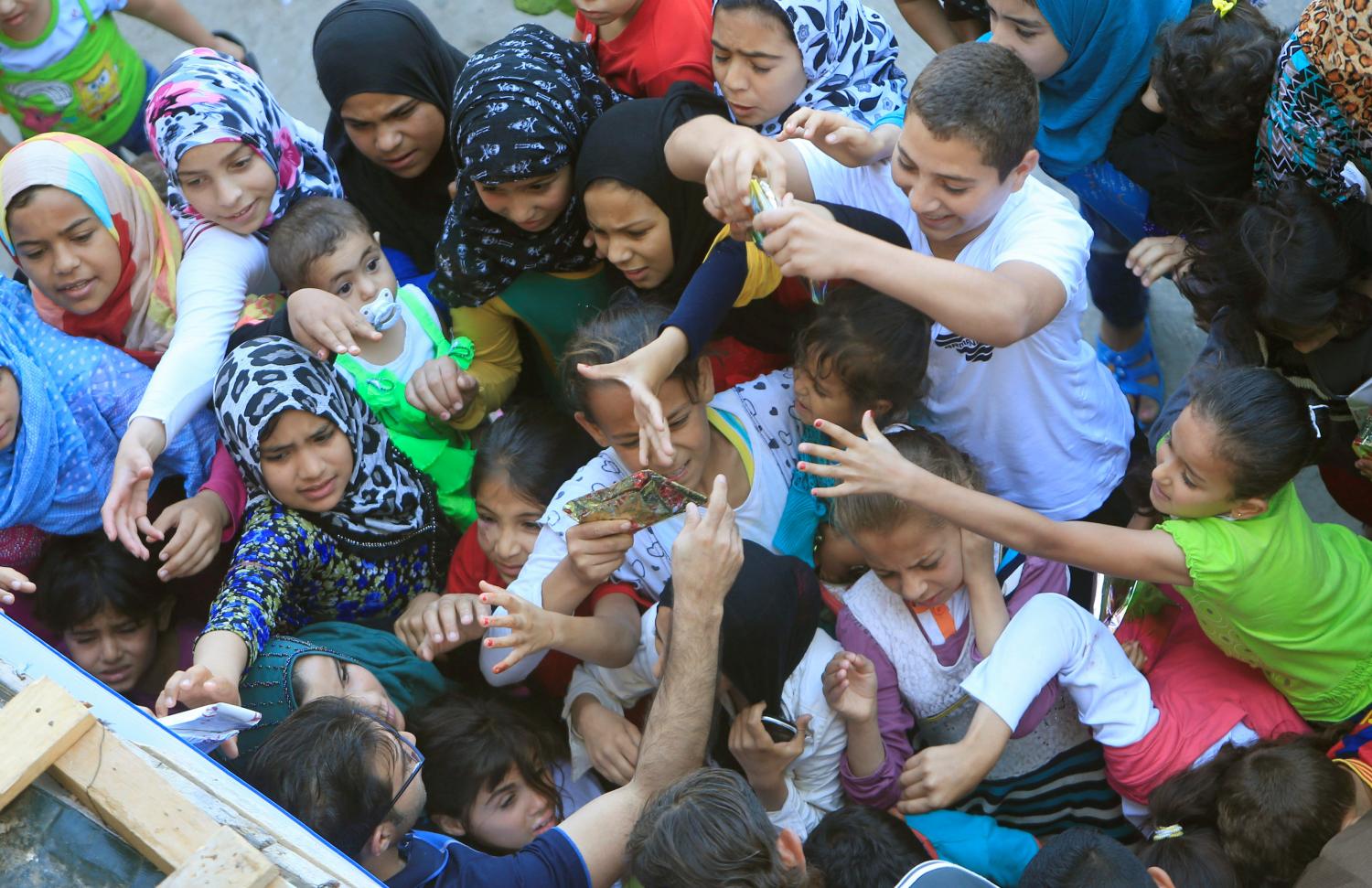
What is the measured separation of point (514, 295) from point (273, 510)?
76 centimetres

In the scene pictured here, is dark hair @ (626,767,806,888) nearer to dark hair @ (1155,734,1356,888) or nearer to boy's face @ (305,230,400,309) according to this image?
dark hair @ (1155,734,1356,888)

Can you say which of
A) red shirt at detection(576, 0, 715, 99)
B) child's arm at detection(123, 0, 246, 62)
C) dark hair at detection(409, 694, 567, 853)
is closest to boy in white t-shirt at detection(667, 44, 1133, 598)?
red shirt at detection(576, 0, 715, 99)

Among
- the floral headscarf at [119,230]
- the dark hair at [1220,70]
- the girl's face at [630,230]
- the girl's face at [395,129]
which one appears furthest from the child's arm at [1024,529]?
the floral headscarf at [119,230]

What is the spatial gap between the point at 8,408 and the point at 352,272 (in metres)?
0.83

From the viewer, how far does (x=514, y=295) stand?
2.87 meters

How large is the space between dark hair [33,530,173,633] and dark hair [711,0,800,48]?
1.85 m

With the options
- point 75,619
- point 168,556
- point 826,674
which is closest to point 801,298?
point 826,674

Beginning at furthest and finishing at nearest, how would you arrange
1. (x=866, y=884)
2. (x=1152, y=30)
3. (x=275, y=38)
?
(x=275, y=38), (x=1152, y=30), (x=866, y=884)

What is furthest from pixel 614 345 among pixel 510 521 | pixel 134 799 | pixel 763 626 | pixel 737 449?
pixel 134 799

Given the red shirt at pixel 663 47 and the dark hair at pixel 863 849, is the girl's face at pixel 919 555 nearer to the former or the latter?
the dark hair at pixel 863 849

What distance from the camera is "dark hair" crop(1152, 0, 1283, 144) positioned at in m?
2.50

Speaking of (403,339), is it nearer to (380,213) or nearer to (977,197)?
(380,213)

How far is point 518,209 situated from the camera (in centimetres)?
264

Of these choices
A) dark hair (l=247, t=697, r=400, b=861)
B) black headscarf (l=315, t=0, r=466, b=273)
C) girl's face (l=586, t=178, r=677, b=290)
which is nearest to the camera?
dark hair (l=247, t=697, r=400, b=861)
